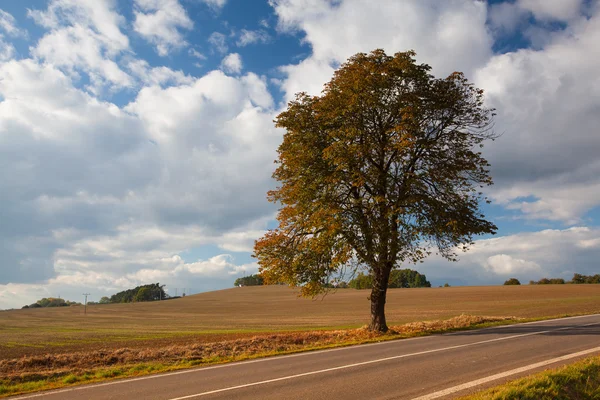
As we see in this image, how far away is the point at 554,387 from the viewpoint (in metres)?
7.86

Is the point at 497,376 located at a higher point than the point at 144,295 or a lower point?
lower

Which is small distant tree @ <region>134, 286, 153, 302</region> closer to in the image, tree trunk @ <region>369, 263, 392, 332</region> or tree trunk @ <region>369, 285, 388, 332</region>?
tree trunk @ <region>369, 263, 392, 332</region>

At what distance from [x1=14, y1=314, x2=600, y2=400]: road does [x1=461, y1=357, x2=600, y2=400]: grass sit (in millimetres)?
770

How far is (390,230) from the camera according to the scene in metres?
20.0

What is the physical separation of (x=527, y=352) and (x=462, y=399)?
6408 mm

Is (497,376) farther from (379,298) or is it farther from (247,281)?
(247,281)

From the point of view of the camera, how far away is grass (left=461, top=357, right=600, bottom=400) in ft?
24.3

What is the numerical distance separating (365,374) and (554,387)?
3.88 meters

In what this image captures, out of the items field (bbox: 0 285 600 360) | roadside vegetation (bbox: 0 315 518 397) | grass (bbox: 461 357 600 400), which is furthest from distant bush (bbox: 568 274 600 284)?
grass (bbox: 461 357 600 400)

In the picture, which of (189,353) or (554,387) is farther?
(189,353)

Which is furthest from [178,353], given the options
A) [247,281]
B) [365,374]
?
[247,281]

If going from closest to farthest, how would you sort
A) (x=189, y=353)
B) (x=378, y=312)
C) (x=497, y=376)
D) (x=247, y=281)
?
(x=497, y=376)
(x=189, y=353)
(x=378, y=312)
(x=247, y=281)

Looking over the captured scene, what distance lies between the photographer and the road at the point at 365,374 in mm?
8664

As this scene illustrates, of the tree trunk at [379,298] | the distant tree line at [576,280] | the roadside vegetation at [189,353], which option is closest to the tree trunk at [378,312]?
the tree trunk at [379,298]
